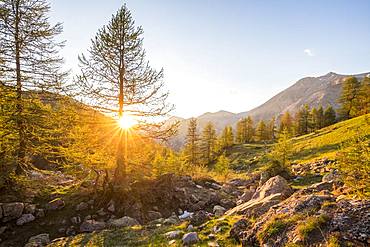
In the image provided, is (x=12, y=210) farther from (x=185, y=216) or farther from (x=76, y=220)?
(x=185, y=216)

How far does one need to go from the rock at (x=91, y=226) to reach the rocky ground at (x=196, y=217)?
48mm

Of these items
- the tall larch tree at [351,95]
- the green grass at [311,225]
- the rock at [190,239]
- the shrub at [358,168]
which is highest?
the tall larch tree at [351,95]

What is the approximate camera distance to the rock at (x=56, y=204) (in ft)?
44.6

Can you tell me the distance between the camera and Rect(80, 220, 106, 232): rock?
38.9ft

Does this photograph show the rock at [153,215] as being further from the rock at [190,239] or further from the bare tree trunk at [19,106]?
the bare tree trunk at [19,106]

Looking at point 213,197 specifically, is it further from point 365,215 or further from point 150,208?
point 365,215

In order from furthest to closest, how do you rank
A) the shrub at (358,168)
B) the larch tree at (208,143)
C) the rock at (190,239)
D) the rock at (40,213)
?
the larch tree at (208,143)
the rock at (40,213)
the rock at (190,239)
the shrub at (358,168)

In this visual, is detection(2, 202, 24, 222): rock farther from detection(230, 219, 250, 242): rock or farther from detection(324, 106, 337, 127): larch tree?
detection(324, 106, 337, 127): larch tree

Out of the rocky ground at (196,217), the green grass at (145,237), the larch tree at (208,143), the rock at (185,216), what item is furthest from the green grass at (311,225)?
the larch tree at (208,143)

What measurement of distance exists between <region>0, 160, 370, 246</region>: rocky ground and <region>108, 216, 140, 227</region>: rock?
0.03 m

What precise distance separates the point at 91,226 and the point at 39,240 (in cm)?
228

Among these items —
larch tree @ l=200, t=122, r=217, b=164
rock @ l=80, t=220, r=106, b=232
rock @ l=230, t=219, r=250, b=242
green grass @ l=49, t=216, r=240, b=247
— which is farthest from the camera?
larch tree @ l=200, t=122, r=217, b=164

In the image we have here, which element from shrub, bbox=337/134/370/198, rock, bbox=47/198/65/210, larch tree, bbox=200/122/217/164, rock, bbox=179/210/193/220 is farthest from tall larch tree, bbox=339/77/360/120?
rock, bbox=47/198/65/210

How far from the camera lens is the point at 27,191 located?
1471 centimetres
